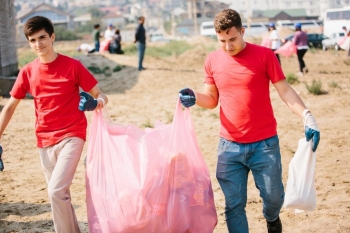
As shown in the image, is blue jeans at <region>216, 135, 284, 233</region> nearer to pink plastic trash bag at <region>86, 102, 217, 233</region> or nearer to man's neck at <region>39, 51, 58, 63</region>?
pink plastic trash bag at <region>86, 102, 217, 233</region>

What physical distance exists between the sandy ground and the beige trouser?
0.98 metres

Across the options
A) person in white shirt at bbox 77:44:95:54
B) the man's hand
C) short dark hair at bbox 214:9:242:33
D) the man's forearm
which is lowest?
person in white shirt at bbox 77:44:95:54

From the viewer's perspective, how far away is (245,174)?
3.93m

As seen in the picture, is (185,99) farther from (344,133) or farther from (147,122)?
(147,122)

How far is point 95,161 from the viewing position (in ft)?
13.2

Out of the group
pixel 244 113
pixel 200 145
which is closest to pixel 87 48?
pixel 200 145

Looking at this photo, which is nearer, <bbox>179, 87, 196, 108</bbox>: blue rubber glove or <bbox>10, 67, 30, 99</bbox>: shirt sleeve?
<bbox>179, 87, 196, 108</bbox>: blue rubber glove

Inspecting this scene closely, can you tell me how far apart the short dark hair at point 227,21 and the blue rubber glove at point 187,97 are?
0.46 meters

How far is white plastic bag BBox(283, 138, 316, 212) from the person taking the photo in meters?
3.75

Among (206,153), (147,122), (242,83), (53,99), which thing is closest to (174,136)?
(242,83)

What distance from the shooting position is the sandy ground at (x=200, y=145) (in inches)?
204

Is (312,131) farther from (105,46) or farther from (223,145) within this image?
(105,46)

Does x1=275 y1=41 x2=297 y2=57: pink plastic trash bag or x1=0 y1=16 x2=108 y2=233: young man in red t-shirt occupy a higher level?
x1=0 y1=16 x2=108 y2=233: young man in red t-shirt

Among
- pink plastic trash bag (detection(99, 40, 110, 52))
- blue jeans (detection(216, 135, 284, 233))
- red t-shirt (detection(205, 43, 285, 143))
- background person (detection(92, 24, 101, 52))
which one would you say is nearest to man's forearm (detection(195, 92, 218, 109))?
red t-shirt (detection(205, 43, 285, 143))
